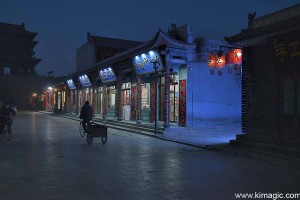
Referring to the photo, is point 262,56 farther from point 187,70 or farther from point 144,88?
point 144,88

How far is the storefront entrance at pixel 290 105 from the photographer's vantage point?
34.8 feet

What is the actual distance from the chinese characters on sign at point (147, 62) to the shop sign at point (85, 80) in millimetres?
11493

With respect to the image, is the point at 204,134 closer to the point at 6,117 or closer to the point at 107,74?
the point at 6,117

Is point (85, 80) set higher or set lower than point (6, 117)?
higher

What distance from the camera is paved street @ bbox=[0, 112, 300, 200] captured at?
615cm

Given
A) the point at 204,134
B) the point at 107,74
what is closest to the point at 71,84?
the point at 107,74

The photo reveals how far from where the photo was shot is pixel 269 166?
8.91 m

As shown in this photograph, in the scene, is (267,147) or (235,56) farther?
(235,56)

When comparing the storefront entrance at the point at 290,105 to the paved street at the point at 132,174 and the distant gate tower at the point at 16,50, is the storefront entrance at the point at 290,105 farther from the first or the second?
the distant gate tower at the point at 16,50

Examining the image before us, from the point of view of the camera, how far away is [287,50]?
10750 mm

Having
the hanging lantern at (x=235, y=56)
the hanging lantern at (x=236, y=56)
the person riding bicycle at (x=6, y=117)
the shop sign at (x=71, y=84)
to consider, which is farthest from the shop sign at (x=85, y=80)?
the hanging lantern at (x=236, y=56)

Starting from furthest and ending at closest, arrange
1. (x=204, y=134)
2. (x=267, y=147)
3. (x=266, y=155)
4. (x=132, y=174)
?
1. (x=204, y=134)
2. (x=267, y=147)
3. (x=266, y=155)
4. (x=132, y=174)

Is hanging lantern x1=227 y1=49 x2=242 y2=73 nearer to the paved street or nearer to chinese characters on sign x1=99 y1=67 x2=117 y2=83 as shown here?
the paved street

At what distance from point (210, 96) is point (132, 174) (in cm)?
1199
